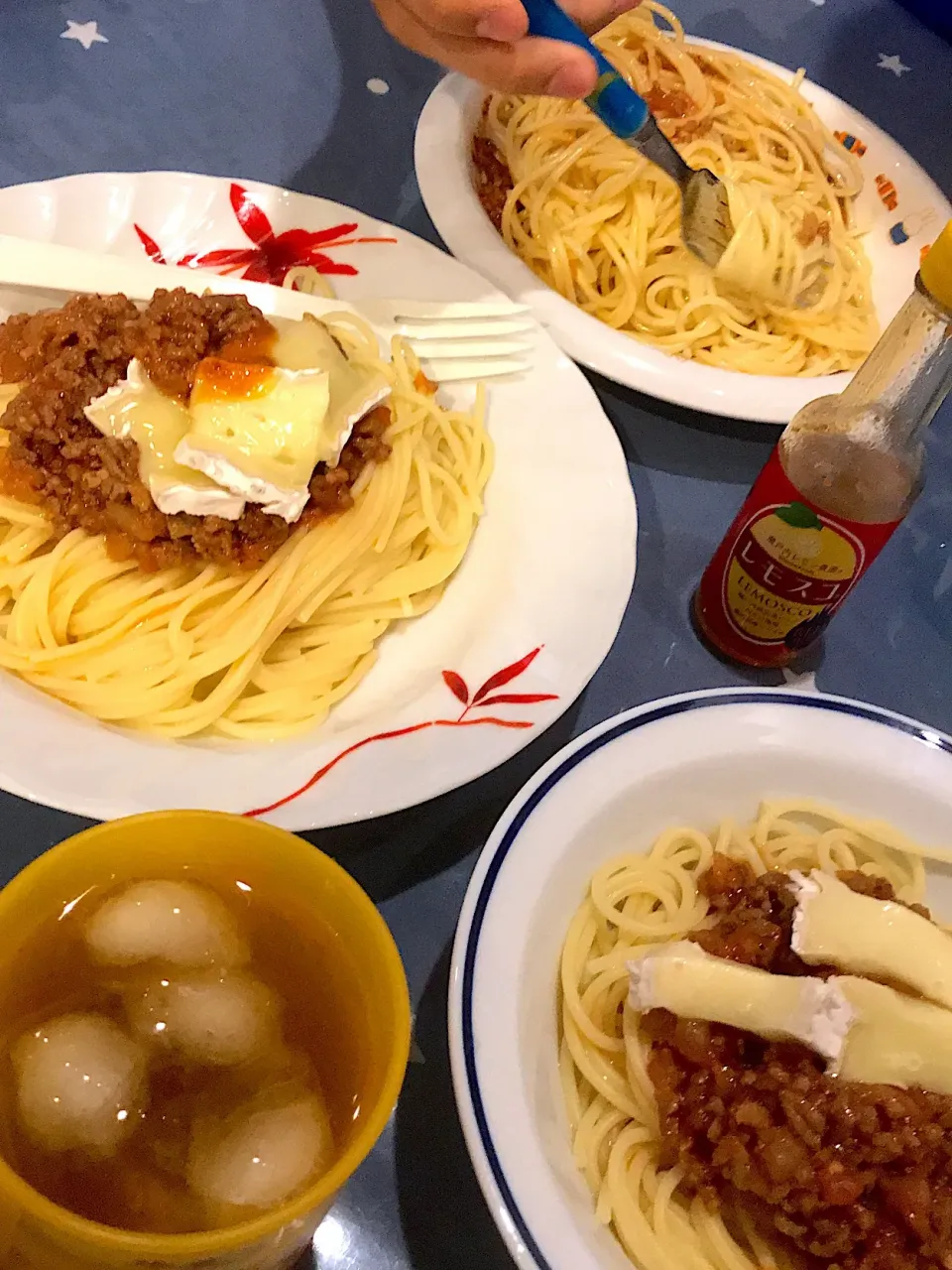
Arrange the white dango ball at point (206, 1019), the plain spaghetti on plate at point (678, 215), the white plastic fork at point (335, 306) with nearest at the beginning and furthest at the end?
1. the white dango ball at point (206, 1019)
2. the white plastic fork at point (335, 306)
3. the plain spaghetti on plate at point (678, 215)

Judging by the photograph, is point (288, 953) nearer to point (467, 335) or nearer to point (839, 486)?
point (839, 486)

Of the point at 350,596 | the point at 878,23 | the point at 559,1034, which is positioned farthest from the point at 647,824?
the point at 878,23

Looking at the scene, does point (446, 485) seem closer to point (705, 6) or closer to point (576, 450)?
point (576, 450)

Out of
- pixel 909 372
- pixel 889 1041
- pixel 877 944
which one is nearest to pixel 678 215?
pixel 909 372

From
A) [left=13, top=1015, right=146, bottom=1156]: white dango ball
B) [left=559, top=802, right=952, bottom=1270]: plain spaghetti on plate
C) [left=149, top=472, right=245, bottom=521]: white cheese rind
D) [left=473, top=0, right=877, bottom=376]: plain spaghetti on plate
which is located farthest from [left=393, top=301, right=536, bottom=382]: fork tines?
[left=13, top=1015, right=146, bottom=1156]: white dango ball

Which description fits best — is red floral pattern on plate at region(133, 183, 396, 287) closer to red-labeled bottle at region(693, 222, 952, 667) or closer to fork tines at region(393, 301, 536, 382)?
fork tines at region(393, 301, 536, 382)

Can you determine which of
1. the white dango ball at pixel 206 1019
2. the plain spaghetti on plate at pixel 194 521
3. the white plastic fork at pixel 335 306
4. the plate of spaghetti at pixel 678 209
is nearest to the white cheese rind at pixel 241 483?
the plain spaghetti on plate at pixel 194 521

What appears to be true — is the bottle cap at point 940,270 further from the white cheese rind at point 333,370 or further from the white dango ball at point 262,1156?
the white dango ball at point 262,1156
